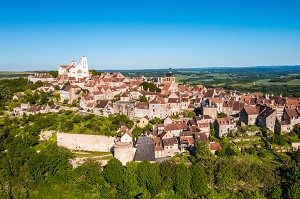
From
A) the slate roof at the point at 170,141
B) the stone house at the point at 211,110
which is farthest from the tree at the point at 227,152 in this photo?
the stone house at the point at 211,110

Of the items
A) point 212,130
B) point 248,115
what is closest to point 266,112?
point 248,115

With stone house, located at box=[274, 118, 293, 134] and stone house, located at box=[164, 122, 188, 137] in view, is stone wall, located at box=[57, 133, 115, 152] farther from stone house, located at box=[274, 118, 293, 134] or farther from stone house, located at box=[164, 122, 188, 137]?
stone house, located at box=[274, 118, 293, 134]

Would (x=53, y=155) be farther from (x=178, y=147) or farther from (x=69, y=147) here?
(x=178, y=147)

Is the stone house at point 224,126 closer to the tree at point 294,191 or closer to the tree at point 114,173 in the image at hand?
the tree at point 294,191

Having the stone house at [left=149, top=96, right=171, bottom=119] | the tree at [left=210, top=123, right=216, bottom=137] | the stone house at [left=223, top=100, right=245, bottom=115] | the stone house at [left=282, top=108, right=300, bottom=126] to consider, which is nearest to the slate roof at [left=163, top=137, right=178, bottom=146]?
the tree at [left=210, top=123, right=216, bottom=137]

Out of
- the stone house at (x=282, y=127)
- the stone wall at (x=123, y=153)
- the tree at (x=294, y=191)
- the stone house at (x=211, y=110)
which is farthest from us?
the stone house at (x=211, y=110)

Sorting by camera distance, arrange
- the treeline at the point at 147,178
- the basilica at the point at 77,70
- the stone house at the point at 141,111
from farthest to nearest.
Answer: the basilica at the point at 77,70, the stone house at the point at 141,111, the treeline at the point at 147,178

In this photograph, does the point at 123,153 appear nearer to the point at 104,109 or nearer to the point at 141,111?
the point at 141,111
